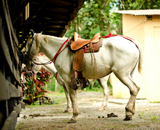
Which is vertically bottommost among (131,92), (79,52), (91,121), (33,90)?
(91,121)

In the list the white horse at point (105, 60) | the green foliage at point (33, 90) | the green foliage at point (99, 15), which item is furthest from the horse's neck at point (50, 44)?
the green foliage at point (99, 15)

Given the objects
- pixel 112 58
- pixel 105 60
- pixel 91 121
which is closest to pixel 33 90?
pixel 91 121

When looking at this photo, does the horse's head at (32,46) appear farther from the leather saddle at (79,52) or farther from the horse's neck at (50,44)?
the leather saddle at (79,52)

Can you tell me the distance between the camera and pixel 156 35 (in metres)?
10.4

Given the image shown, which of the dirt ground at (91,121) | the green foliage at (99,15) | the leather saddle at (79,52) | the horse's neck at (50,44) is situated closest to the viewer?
the dirt ground at (91,121)

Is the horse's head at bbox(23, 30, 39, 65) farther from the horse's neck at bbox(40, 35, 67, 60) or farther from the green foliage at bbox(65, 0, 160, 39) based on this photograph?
the green foliage at bbox(65, 0, 160, 39)

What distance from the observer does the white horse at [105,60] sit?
476 centimetres

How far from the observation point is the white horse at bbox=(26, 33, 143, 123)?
4762 mm

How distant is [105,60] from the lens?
16.2ft

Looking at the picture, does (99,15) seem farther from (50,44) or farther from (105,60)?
(105,60)

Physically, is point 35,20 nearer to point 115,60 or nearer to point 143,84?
point 115,60

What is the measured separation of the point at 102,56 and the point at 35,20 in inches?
153

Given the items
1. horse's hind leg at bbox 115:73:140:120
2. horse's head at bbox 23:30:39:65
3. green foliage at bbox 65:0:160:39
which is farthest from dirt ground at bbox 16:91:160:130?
green foliage at bbox 65:0:160:39

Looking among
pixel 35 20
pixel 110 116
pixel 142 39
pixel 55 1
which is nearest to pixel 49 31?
pixel 35 20
